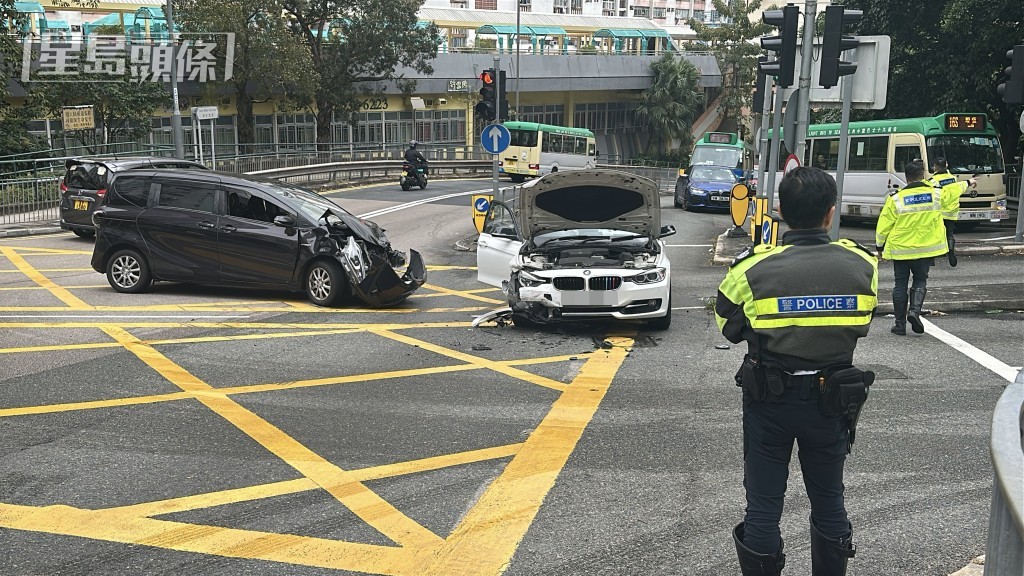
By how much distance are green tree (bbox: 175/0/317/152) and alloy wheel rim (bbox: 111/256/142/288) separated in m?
23.7

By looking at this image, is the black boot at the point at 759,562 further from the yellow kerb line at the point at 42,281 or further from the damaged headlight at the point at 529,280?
the yellow kerb line at the point at 42,281

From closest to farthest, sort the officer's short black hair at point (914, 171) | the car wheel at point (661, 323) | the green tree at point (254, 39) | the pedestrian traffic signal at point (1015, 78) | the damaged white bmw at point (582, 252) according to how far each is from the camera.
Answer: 1. the officer's short black hair at point (914, 171)
2. the damaged white bmw at point (582, 252)
3. the car wheel at point (661, 323)
4. the pedestrian traffic signal at point (1015, 78)
5. the green tree at point (254, 39)

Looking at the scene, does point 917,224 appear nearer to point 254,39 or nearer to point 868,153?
point 868,153

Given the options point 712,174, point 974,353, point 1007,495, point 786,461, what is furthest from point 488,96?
point 1007,495

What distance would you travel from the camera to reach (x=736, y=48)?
63.5 metres

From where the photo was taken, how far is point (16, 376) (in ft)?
28.9

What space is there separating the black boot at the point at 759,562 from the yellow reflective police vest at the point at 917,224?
695 cm

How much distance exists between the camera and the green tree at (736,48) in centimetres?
6159

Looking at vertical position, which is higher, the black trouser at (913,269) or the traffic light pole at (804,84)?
the traffic light pole at (804,84)

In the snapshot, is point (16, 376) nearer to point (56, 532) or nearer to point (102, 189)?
point (56, 532)

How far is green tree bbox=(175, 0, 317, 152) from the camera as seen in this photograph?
3506cm

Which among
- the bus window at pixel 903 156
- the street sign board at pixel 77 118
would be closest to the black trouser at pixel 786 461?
the bus window at pixel 903 156

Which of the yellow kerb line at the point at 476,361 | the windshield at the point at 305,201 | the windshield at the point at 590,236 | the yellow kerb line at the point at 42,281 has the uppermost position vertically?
the windshield at the point at 305,201

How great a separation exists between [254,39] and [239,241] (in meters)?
25.2
